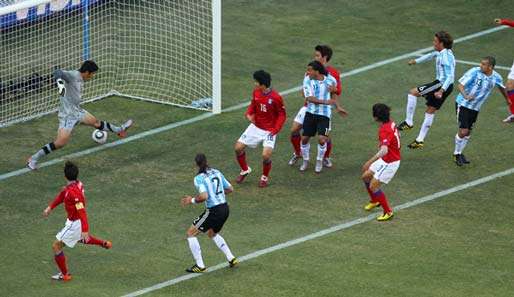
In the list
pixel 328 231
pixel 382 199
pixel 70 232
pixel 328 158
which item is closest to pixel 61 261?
pixel 70 232

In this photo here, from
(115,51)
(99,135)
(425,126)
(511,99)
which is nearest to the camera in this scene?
(425,126)

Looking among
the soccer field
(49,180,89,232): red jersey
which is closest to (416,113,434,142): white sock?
the soccer field

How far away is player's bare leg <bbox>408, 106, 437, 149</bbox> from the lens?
79.6 feet

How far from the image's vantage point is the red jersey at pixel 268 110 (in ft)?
73.4

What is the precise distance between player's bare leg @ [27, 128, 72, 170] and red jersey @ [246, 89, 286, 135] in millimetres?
3445

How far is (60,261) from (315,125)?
6002 millimetres

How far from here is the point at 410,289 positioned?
18.5 m

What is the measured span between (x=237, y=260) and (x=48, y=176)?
16.8ft

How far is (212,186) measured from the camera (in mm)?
18938

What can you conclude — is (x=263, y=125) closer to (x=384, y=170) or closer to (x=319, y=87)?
(x=319, y=87)

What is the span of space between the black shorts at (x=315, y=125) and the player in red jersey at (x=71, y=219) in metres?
5.34

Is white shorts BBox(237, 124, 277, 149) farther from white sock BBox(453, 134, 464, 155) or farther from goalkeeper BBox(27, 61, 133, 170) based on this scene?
white sock BBox(453, 134, 464, 155)

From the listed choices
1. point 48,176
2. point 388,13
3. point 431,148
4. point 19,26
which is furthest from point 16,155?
point 388,13

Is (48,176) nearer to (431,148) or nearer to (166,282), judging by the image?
(166,282)
